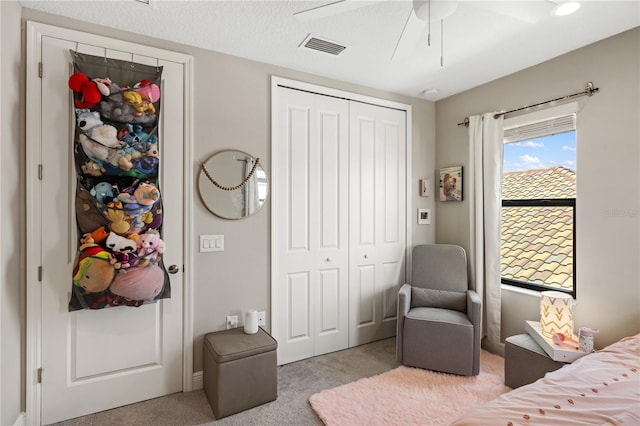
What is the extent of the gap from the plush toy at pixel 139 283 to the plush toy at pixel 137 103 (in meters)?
0.99

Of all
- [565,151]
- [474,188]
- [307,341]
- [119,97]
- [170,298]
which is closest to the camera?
[119,97]

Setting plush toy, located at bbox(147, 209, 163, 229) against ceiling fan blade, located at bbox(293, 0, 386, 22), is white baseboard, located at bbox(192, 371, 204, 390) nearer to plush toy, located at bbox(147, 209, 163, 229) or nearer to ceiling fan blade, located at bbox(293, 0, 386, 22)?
plush toy, located at bbox(147, 209, 163, 229)

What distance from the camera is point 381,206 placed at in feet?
10.7

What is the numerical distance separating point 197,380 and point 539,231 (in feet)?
9.85

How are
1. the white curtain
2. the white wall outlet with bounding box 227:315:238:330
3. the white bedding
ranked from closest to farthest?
the white bedding < the white wall outlet with bounding box 227:315:238:330 < the white curtain

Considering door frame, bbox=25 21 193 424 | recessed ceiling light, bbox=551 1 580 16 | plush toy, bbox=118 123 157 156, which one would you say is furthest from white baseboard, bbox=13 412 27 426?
recessed ceiling light, bbox=551 1 580 16

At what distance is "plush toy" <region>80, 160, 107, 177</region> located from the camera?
1967mm

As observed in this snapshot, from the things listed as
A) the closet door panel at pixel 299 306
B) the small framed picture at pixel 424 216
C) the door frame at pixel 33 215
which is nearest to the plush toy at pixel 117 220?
the door frame at pixel 33 215

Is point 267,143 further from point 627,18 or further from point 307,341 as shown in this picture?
point 627,18

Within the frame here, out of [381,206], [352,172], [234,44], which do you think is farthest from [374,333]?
[234,44]

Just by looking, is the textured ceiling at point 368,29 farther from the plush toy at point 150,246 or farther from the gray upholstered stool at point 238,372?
the gray upholstered stool at point 238,372

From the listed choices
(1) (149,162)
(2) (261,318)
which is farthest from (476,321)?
(1) (149,162)

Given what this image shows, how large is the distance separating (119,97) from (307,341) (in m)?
2.35

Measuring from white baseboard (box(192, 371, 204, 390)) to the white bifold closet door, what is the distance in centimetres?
63
